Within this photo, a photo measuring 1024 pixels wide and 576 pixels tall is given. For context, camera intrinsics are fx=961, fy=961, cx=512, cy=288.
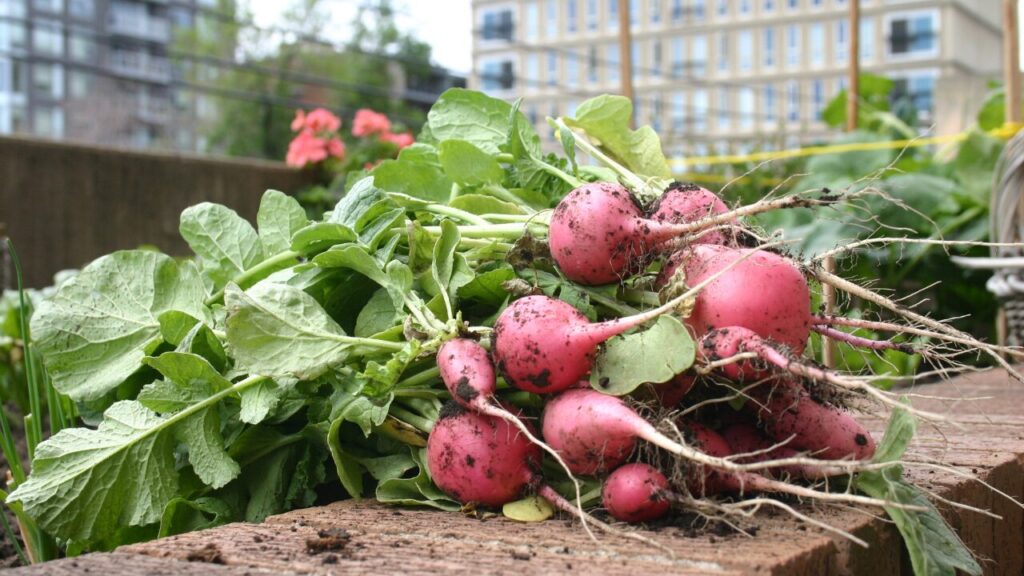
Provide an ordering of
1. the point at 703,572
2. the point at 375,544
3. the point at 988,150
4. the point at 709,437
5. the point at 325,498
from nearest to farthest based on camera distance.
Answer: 1. the point at 703,572
2. the point at 375,544
3. the point at 709,437
4. the point at 325,498
5. the point at 988,150

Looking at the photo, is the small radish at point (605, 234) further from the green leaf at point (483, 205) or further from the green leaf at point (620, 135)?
the green leaf at point (620, 135)

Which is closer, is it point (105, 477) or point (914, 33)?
point (105, 477)

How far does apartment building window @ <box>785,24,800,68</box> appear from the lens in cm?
5656

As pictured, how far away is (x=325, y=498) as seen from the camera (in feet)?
5.02

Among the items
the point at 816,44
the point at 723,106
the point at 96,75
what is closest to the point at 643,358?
the point at 96,75

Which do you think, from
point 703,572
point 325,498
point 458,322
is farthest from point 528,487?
point 325,498

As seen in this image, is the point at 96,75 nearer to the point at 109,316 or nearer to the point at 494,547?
the point at 109,316

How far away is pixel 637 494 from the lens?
109 centimetres

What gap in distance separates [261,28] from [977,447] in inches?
208

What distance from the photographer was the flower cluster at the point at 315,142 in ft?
19.6

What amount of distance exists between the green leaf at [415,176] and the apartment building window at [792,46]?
58808 millimetres

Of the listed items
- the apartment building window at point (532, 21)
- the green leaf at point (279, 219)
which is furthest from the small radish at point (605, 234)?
the apartment building window at point (532, 21)

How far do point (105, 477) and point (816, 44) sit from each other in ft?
196

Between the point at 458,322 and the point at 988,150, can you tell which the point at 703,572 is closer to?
the point at 458,322
